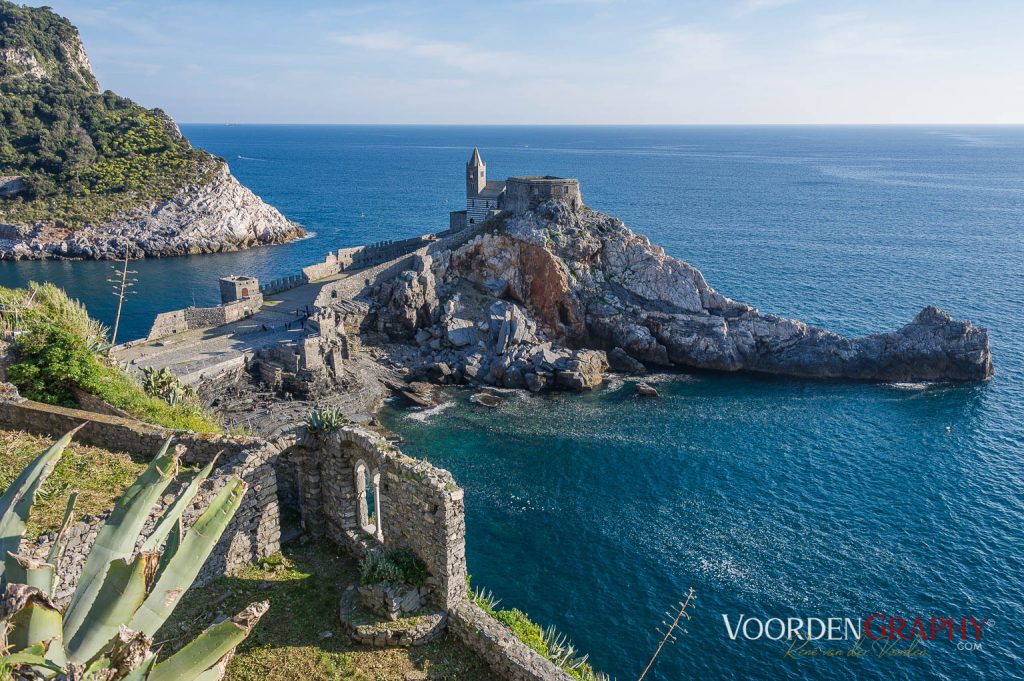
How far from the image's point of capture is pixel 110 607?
6.17 metres

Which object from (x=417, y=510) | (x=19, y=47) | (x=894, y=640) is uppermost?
(x=19, y=47)

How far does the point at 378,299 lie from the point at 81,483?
40.2 metres

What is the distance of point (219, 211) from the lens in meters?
87.8

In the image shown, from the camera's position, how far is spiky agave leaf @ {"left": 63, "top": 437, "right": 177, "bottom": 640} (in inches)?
253

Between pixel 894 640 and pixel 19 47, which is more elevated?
pixel 19 47

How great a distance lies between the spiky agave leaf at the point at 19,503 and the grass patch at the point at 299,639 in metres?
5.87

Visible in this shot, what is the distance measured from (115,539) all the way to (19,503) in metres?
1.28

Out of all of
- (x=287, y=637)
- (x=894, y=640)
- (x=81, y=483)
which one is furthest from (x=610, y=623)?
(x=81, y=483)

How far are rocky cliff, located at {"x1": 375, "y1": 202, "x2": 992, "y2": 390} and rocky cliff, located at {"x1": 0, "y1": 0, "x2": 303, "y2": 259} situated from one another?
Answer: 4310 cm

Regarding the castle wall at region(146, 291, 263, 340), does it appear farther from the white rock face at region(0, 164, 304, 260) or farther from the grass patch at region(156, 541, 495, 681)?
the white rock face at region(0, 164, 304, 260)

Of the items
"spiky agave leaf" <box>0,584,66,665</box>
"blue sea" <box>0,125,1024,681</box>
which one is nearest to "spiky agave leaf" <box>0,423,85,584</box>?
"spiky agave leaf" <box>0,584,66,665</box>

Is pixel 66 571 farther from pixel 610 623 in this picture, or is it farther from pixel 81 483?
→ pixel 610 623

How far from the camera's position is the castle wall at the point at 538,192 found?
2350 inches

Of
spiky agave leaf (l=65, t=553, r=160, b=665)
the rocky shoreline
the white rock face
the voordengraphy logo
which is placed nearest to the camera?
spiky agave leaf (l=65, t=553, r=160, b=665)
